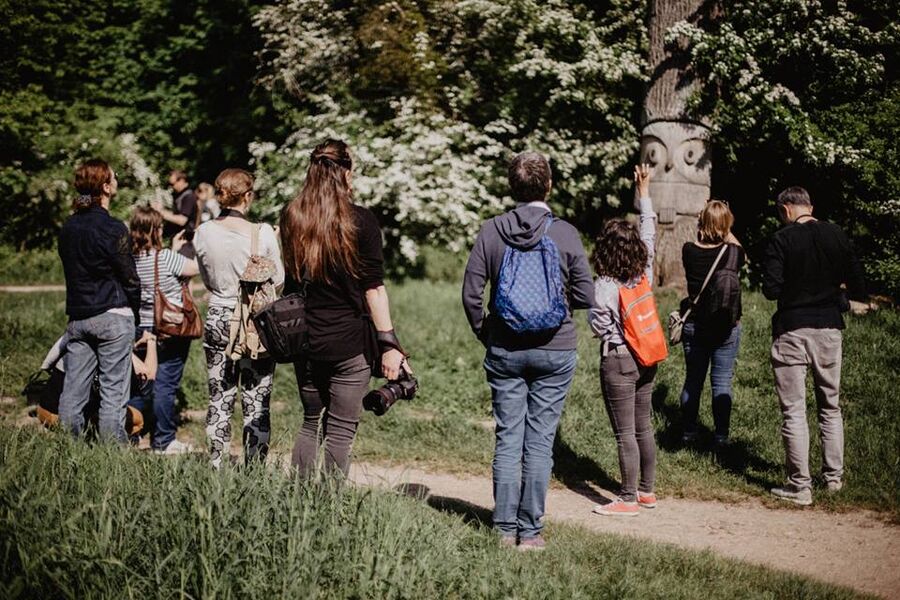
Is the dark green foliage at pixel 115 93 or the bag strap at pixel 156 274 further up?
the dark green foliage at pixel 115 93

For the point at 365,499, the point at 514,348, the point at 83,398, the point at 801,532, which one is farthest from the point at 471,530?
the point at 83,398

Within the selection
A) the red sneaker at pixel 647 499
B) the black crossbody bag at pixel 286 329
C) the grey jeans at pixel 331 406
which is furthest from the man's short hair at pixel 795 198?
the black crossbody bag at pixel 286 329

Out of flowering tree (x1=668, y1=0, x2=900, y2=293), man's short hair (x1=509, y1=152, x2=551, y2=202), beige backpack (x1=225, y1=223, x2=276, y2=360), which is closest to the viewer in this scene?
man's short hair (x1=509, y1=152, x2=551, y2=202)

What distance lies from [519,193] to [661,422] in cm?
323

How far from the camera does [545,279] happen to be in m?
3.93

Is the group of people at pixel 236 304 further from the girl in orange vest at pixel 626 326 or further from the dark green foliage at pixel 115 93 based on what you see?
the dark green foliage at pixel 115 93

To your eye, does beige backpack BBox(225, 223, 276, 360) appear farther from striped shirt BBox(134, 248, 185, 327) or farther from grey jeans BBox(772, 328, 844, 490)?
grey jeans BBox(772, 328, 844, 490)

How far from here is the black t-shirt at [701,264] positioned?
19.1 feet

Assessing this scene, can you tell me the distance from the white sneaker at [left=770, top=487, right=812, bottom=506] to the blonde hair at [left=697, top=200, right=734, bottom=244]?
1852 mm

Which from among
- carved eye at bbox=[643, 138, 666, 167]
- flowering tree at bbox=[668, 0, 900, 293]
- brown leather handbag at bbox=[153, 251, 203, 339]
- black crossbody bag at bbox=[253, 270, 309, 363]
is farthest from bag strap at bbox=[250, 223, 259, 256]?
flowering tree at bbox=[668, 0, 900, 293]

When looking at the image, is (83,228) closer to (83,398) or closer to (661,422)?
(83,398)

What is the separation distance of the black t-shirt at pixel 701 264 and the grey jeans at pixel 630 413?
1.25 metres

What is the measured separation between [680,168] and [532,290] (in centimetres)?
616

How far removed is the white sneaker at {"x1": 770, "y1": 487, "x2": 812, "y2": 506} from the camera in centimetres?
514
